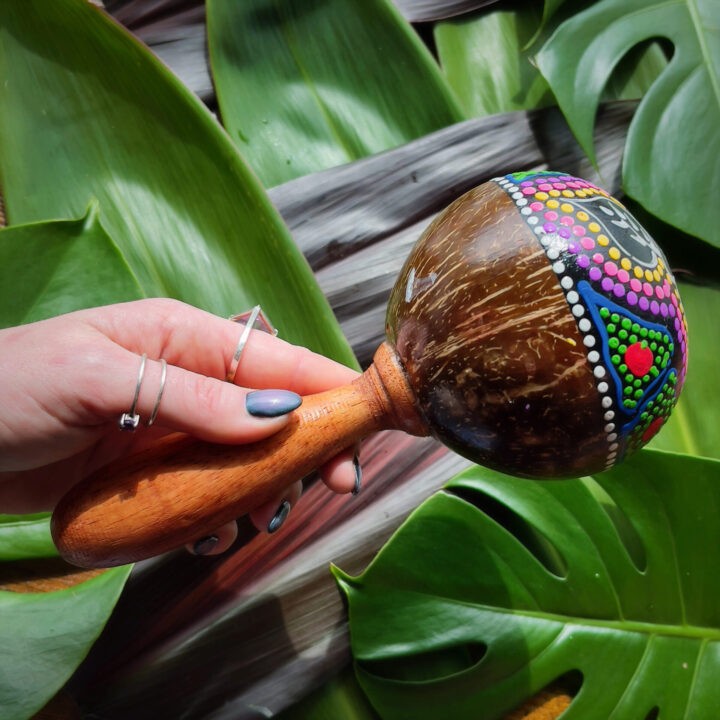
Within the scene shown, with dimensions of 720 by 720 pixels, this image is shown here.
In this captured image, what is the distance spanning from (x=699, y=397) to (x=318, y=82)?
62cm

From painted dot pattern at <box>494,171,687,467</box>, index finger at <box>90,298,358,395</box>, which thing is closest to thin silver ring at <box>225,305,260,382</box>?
index finger at <box>90,298,358,395</box>

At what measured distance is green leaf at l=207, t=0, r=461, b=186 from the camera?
89 centimetres

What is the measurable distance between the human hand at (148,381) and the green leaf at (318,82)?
368mm

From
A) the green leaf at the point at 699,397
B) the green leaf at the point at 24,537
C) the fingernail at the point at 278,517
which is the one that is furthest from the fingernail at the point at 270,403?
the green leaf at the point at 699,397

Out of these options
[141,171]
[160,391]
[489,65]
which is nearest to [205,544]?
[160,391]

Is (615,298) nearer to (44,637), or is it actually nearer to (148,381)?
(148,381)

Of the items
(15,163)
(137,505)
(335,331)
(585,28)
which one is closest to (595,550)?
(335,331)

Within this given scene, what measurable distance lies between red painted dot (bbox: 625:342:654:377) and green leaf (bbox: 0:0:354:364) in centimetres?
38

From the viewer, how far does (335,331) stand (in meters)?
0.79

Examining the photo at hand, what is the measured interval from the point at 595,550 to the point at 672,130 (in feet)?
1.69

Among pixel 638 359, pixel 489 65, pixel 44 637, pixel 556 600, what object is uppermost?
pixel 489 65

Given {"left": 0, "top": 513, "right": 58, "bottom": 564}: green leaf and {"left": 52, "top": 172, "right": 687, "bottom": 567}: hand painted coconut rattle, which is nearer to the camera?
{"left": 52, "top": 172, "right": 687, "bottom": 567}: hand painted coconut rattle

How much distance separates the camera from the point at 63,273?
0.72 metres

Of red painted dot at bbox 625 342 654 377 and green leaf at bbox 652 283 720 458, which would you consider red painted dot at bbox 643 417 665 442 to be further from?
green leaf at bbox 652 283 720 458
